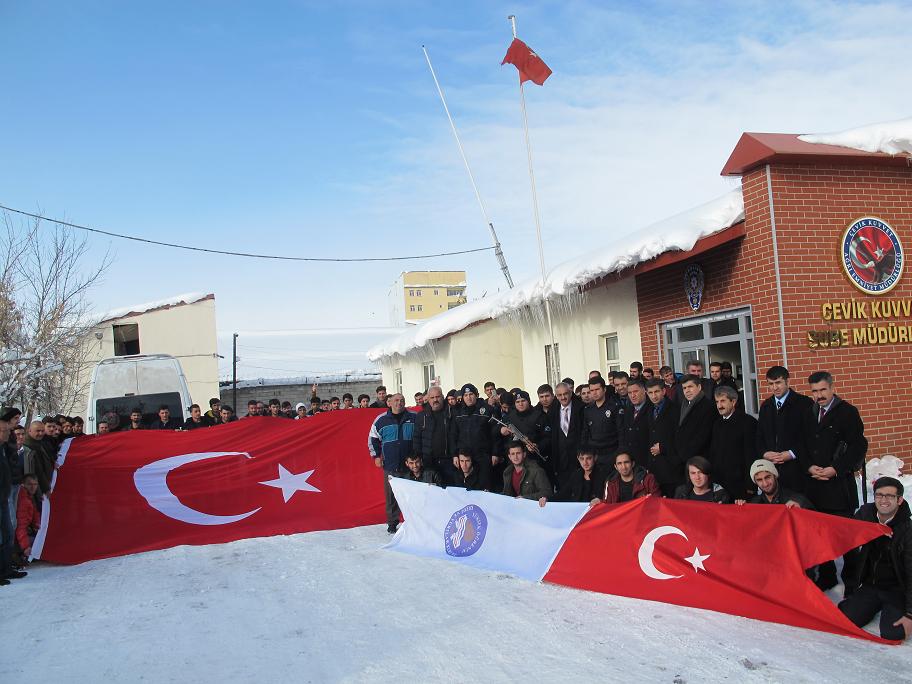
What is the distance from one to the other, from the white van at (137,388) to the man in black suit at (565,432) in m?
6.25

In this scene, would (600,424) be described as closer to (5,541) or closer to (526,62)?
(526,62)

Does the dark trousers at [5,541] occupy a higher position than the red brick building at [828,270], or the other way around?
the red brick building at [828,270]

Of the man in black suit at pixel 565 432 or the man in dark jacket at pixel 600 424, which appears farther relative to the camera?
the man in black suit at pixel 565 432

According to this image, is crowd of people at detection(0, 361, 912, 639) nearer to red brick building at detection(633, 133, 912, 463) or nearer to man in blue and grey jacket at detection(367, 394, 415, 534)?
man in blue and grey jacket at detection(367, 394, 415, 534)

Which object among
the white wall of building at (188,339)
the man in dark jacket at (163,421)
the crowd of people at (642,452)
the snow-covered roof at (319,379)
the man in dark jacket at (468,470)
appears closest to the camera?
the crowd of people at (642,452)

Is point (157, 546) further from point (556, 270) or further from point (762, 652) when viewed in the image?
point (556, 270)

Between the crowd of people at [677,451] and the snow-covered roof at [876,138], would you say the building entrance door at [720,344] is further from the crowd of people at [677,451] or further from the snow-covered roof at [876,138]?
the snow-covered roof at [876,138]

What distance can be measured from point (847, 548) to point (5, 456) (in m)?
7.20

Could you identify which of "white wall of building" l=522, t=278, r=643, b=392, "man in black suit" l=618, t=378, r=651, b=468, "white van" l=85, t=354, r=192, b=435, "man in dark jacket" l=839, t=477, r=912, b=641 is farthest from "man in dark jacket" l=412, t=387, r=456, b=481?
"white van" l=85, t=354, r=192, b=435

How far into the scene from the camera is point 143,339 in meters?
32.7

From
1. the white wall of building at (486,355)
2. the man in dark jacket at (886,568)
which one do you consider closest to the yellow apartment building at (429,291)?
the white wall of building at (486,355)

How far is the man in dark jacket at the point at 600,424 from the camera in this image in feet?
25.7

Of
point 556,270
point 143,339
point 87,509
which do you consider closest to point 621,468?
point 87,509

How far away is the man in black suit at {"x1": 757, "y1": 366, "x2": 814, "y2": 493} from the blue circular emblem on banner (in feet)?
8.23
